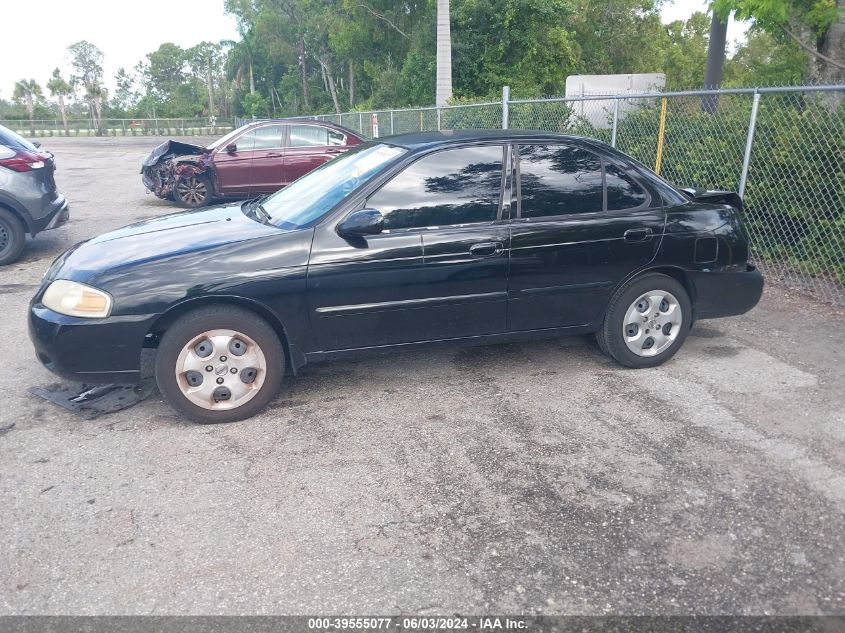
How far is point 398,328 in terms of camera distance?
4340mm

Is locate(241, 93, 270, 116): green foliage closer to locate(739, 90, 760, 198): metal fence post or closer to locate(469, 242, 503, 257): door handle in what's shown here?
locate(739, 90, 760, 198): metal fence post

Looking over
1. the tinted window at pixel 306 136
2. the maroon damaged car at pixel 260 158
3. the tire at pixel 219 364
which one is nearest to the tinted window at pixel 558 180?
the tire at pixel 219 364

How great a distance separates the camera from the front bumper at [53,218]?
8352 millimetres

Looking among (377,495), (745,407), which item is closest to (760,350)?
(745,407)

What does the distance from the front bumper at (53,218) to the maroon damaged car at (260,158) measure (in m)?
3.81

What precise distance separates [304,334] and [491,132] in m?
1.90

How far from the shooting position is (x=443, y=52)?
63.7ft

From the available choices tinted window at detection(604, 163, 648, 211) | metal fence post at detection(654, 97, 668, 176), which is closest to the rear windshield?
tinted window at detection(604, 163, 648, 211)

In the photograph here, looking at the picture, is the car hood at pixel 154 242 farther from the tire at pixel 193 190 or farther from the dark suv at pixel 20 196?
the tire at pixel 193 190

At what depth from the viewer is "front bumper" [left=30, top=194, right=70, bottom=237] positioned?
8352 mm

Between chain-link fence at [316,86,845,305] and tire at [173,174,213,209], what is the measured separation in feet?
24.7

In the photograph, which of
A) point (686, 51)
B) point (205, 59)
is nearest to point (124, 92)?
point (205, 59)

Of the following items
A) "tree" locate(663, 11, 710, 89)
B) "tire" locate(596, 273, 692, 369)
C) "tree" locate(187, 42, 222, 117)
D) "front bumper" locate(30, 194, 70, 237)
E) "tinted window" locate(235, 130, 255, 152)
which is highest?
"tree" locate(187, 42, 222, 117)

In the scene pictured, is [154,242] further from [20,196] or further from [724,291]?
[20,196]
